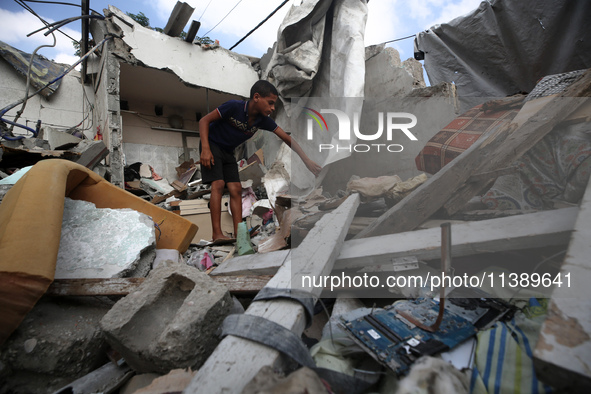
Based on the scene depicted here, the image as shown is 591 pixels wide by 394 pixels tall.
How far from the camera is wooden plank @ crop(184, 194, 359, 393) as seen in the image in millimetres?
686

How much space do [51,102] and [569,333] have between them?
9.13 meters

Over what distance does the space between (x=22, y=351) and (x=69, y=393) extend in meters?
0.26

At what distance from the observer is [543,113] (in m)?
1.72

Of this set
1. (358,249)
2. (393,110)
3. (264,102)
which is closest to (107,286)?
(358,249)

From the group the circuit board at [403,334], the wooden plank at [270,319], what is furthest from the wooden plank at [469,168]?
the circuit board at [403,334]

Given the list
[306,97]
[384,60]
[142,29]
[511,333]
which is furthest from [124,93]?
[511,333]

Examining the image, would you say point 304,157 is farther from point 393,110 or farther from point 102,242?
point 102,242

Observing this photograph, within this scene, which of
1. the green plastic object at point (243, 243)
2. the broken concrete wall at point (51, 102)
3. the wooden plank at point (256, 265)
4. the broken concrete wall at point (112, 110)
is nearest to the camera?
the wooden plank at point (256, 265)

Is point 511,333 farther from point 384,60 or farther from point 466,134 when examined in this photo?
point 384,60

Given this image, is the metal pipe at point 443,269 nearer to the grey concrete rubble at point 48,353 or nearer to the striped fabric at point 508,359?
the striped fabric at point 508,359

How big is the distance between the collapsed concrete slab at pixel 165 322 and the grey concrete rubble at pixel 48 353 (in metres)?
0.18

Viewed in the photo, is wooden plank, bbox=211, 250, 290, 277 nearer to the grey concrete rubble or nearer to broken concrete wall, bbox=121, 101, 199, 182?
the grey concrete rubble

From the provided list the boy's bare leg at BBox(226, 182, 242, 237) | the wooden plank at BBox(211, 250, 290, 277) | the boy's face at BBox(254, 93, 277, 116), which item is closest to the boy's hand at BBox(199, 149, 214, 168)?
the boy's bare leg at BBox(226, 182, 242, 237)

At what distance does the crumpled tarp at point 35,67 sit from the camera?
592cm
